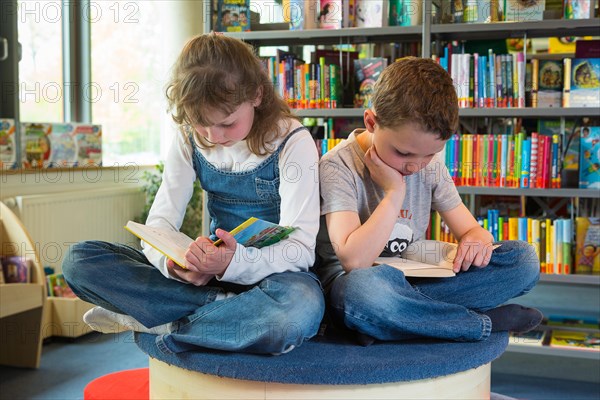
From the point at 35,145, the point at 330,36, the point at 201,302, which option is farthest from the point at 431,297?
the point at 35,145

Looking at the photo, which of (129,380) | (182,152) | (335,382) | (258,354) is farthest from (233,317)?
(129,380)

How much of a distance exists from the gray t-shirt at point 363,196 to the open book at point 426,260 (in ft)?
0.10

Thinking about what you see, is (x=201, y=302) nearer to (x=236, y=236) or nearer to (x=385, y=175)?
(x=236, y=236)

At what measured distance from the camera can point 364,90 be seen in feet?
9.85

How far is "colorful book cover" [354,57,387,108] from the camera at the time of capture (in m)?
2.98

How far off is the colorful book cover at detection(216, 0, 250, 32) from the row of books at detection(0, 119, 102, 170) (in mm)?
1159

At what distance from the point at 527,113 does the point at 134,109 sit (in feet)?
9.51

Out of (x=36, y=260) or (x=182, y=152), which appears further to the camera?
(x=36, y=260)

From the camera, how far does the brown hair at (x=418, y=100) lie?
162 centimetres

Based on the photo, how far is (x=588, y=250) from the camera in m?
2.87

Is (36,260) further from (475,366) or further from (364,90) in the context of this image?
(475,366)

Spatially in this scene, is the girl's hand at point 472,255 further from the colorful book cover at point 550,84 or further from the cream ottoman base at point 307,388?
the colorful book cover at point 550,84

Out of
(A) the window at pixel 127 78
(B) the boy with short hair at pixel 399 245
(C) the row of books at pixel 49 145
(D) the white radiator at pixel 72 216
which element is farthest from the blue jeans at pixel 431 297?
(A) the window at pixel 127 78

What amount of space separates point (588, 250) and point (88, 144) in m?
2.64
